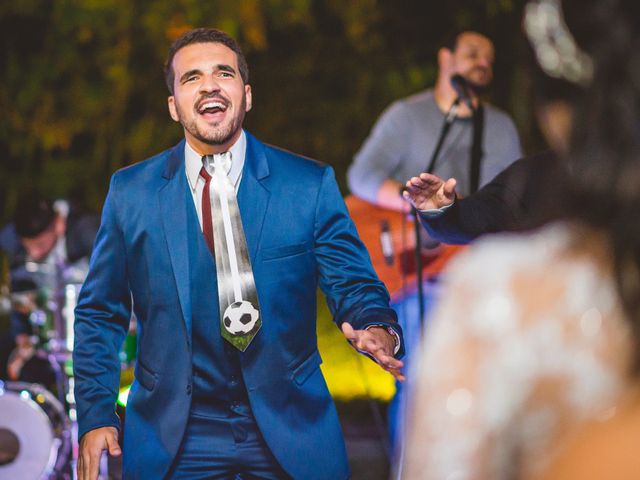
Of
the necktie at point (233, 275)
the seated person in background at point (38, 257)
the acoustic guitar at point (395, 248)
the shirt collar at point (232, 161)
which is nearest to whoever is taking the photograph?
the necktie at point (233, 275)

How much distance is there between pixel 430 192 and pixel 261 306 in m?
0.65

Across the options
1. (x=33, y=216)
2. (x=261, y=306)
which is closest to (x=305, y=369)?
(x=261, y=306)

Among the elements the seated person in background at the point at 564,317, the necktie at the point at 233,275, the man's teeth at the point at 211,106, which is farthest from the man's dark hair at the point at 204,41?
the seated person in background at the point at 564,317

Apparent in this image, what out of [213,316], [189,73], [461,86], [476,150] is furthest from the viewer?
[476,150]

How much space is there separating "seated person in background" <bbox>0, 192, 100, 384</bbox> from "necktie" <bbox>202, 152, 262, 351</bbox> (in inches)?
145

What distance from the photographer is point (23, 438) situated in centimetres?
634

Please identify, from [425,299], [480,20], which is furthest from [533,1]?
[480,20]

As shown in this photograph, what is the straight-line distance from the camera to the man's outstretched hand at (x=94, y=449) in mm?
3086

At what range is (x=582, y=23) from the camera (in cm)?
136

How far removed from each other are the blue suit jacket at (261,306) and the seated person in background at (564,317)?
169cm

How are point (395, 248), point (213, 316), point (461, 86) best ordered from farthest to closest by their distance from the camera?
point (395, 248), point (461, 86), point (213, 316)

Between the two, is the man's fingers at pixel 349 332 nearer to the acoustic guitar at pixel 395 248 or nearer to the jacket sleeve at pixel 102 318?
the jacket sleeve at pixel 102 318

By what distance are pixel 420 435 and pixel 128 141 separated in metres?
8.52

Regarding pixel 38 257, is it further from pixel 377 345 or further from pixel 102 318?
pixel 377 345
